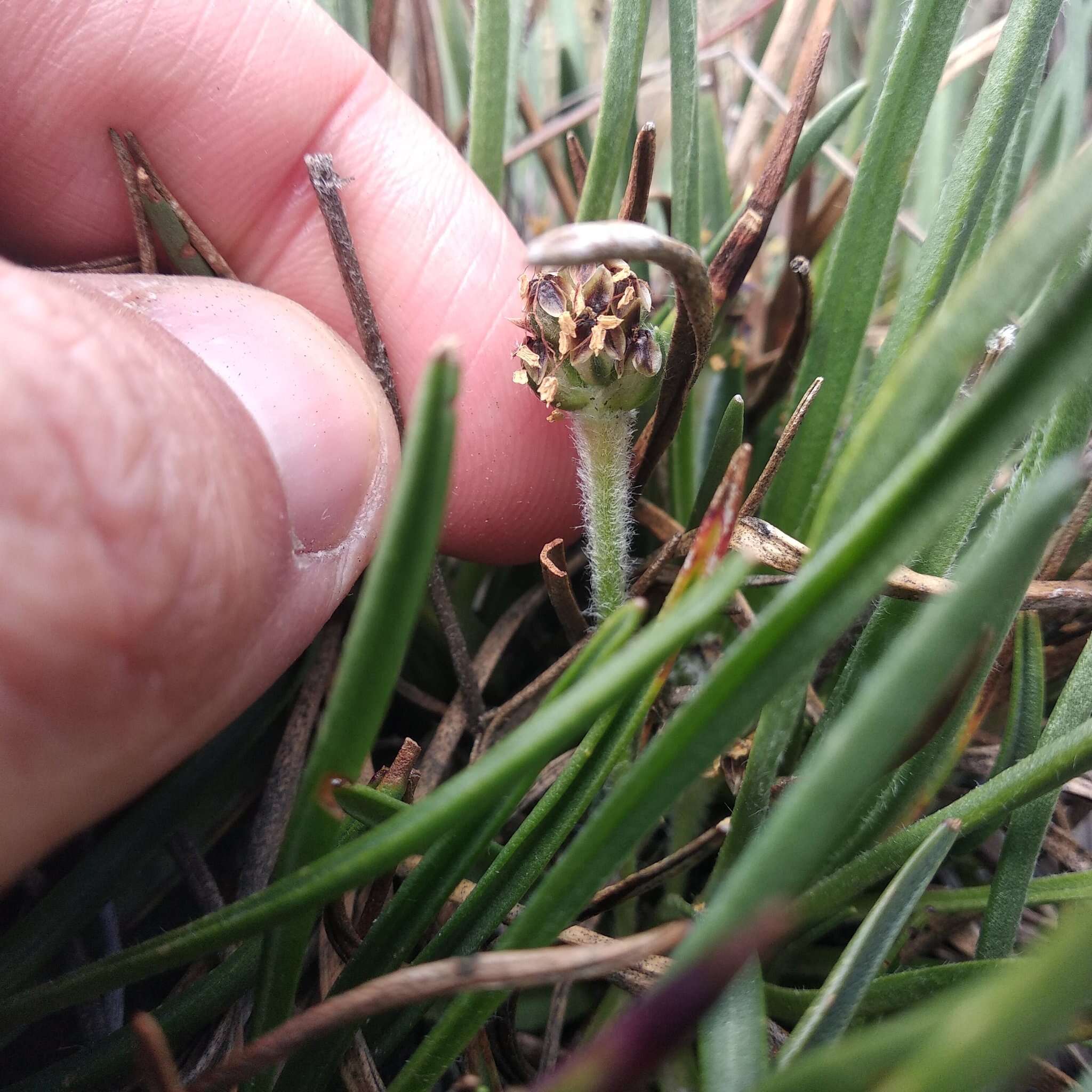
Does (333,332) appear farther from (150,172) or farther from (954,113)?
(954,113)

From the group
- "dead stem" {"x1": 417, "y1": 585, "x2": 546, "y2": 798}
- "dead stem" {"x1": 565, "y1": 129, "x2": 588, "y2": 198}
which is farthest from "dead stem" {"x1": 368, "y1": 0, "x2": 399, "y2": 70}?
"dead stem" {"x1": 417, "y1": 585, "x2": 546, "y2": 798}

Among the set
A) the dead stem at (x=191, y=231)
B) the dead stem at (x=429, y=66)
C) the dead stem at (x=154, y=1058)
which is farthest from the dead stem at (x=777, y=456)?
the dead stem at (x=429, y=66)

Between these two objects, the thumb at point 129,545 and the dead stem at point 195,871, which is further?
the dead stem at point 195,871

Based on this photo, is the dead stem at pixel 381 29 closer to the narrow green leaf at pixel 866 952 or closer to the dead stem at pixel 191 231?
the dead stem at pixel 191 231

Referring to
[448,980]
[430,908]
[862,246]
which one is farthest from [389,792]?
[862,246]

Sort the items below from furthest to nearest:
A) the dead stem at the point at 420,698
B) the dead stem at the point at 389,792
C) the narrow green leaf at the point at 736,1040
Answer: the dead stem at the point at 420,698
the dead stem at the point at 389,792
the narrow green leaf at the point at 736,1040

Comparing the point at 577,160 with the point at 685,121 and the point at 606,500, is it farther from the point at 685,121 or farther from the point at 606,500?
the point at 606,500

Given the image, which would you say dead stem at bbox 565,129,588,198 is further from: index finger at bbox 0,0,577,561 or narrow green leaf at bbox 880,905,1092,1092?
narrow green leaf at bbox 880,905,1092,1092
